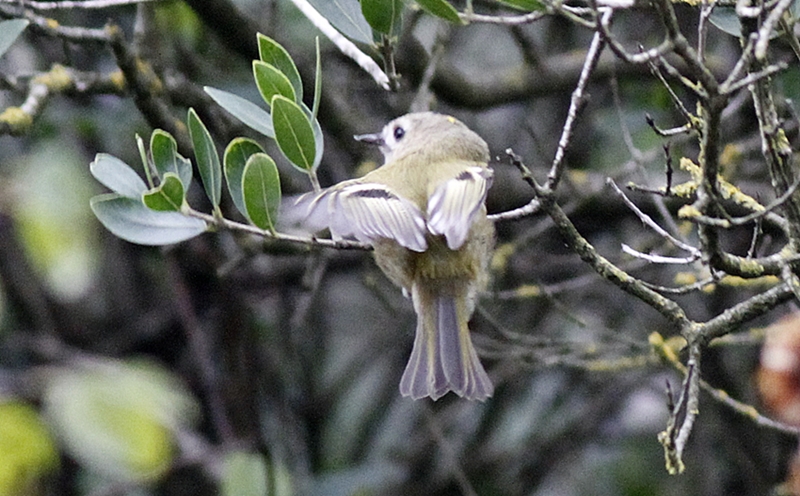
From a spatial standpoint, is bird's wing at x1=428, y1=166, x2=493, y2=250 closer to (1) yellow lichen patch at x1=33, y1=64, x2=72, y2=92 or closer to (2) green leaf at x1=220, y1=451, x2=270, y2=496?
(1) yellow lichen patch at x1=33, y1=64, x2=72, y2=92

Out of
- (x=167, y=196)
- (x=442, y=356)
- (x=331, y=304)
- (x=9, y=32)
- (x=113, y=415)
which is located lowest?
(x=331, y=304)

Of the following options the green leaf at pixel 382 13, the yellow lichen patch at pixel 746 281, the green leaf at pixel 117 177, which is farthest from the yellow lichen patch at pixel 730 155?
the green leaf at pixel 117 177

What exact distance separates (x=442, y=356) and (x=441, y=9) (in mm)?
1018

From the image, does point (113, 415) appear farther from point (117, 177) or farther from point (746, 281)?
point (746, 281)

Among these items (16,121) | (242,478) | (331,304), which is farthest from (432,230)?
(331,304)

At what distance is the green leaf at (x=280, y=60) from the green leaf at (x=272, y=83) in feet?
0.25

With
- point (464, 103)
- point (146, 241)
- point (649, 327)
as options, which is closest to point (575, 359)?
point (649, 327)

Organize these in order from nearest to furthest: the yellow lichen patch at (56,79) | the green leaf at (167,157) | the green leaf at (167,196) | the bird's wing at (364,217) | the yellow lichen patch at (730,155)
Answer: the green leaf at (167,196) → the green leaf at (167,157) → the bird's wing at (364,217) → the yellow lichen patch at (56,79) → the yellow lichen patch at (730,155)

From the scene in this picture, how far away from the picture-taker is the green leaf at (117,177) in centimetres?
201

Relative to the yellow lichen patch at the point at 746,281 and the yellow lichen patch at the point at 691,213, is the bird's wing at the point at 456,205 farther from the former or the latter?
the yellow lichen patch at the point at 691,213

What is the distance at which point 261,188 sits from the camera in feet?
6.32

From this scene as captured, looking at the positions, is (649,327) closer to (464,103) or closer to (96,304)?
(464,103)

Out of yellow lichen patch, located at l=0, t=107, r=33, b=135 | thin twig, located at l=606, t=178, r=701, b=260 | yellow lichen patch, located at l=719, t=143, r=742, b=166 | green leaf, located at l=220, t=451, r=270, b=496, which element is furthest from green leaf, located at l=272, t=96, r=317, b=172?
green leaf, located at l=220, t=451, r=270, b=496

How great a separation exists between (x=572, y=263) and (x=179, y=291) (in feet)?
5.26
